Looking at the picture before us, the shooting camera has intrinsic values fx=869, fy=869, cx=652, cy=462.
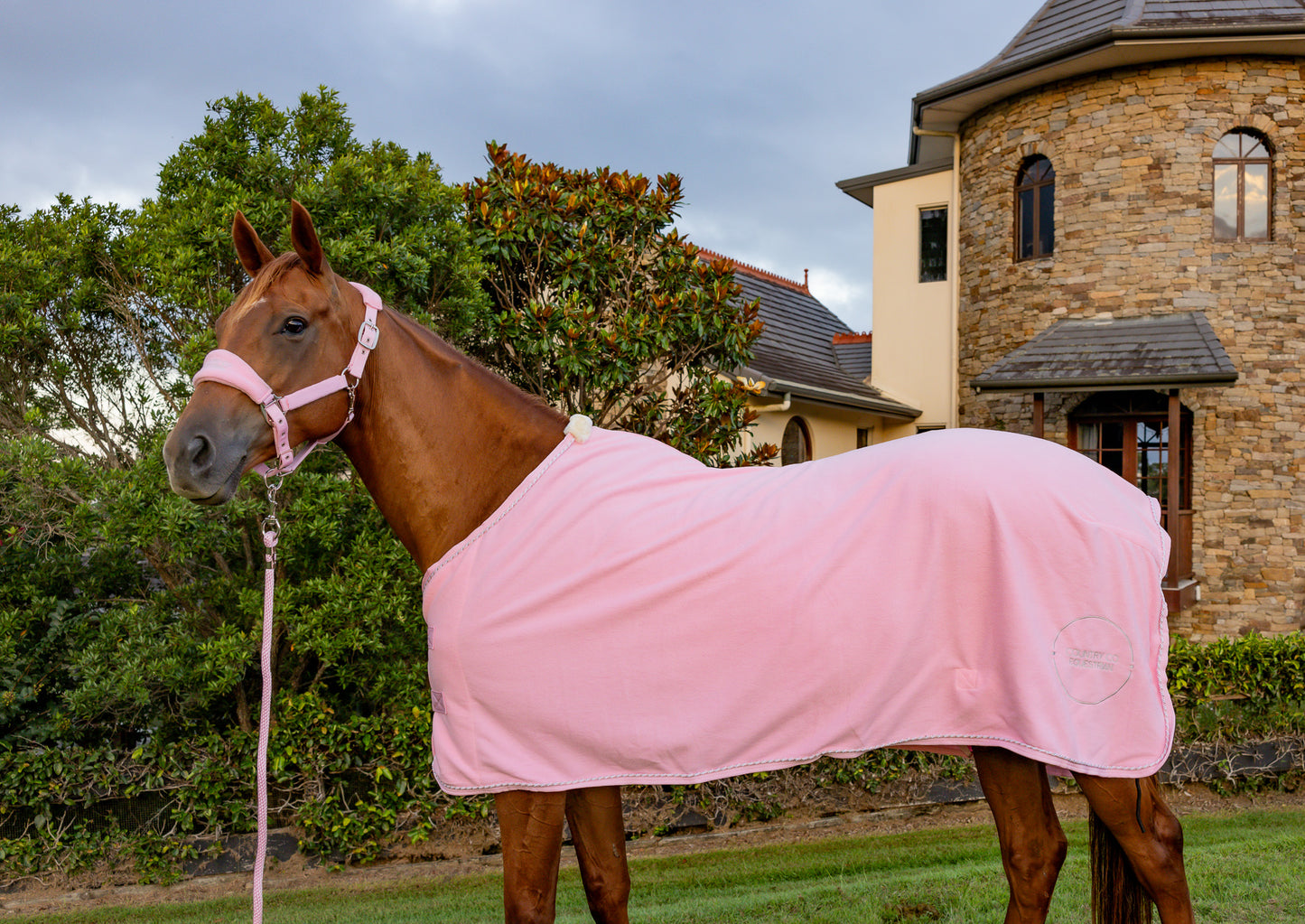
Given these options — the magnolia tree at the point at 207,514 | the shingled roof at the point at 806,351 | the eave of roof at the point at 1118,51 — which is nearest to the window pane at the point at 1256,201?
the eave of roof at the point at 1118,51

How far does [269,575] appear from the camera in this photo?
2330mm

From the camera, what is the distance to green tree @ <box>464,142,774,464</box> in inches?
222

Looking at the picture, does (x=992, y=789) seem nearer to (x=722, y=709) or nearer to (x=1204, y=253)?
(x=722, y=709)

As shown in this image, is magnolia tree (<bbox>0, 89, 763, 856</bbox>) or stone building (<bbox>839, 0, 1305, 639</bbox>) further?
stone building (<bbox>839, 0, 1305, 639</bbox>)

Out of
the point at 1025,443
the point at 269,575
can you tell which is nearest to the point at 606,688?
the point at 269,575

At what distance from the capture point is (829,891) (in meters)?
4.37

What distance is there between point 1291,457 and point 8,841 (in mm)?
14130

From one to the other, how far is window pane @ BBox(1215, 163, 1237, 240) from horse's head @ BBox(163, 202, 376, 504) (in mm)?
13370

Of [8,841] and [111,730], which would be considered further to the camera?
[111,730]

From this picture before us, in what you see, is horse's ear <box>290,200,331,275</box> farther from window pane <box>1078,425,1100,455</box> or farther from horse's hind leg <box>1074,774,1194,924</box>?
window pane <box>1078,425,1100,455</box>

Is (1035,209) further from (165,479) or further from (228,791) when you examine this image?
(228,791)

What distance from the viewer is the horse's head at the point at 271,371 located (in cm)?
211

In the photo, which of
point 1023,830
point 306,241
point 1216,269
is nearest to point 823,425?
point 1216,269

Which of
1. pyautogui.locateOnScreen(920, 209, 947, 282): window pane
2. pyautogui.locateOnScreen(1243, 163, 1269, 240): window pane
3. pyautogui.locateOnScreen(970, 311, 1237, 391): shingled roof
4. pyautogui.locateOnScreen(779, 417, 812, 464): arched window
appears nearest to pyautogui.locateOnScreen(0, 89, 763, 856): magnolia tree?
pyautogui.locateOnScreen(970, 311, 1237, 391): shingled roof
